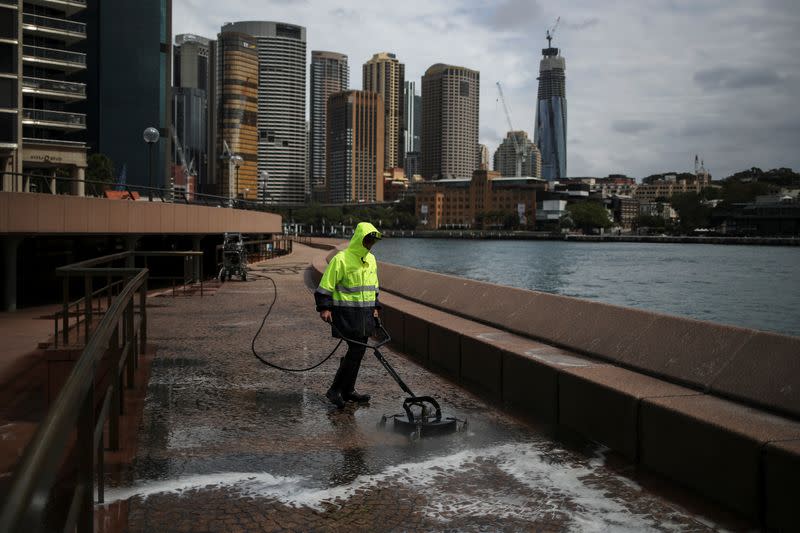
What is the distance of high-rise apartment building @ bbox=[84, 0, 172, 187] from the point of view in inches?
3766

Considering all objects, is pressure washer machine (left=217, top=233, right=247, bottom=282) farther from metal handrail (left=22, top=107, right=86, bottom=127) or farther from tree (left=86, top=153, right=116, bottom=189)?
tree (left=86, top=153, right=116, bottom=189)

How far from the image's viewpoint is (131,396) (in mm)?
8789

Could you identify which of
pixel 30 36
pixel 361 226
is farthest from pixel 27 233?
pixel 30 36

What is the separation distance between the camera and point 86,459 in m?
3.48

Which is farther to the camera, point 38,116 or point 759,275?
point 759,275

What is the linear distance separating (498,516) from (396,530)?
693mm

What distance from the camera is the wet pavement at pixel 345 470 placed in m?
5.18

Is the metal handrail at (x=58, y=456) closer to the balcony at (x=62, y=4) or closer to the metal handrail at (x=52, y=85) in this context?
the metal handrail at (x=52, y=85)

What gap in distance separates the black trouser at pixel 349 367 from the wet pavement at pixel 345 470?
0.79 ft

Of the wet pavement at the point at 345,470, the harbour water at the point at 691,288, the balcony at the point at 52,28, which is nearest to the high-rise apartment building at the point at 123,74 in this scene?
the balcony at the point at 52,28

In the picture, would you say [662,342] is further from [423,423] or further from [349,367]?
[349,367]

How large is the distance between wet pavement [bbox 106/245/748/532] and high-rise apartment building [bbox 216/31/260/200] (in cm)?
15758

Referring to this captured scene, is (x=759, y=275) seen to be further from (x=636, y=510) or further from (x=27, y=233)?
(x=636, y=510)

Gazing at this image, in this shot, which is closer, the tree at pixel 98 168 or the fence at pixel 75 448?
the fence at pixel 75 448
